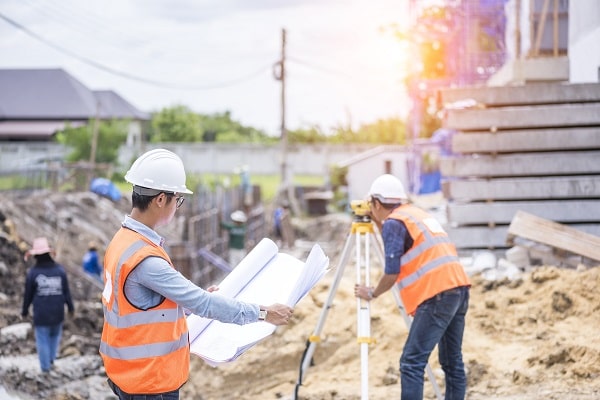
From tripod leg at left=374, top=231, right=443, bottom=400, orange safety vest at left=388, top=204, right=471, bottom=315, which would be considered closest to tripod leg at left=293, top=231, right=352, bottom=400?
tripod leg at left=374, top=231, right=443, bottom=400

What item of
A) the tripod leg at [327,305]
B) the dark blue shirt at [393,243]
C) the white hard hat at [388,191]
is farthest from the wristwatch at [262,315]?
the tripod leg at [327,305]

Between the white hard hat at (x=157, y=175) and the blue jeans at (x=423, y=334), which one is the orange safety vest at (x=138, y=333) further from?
the blue jeans at (x=423, y=334)

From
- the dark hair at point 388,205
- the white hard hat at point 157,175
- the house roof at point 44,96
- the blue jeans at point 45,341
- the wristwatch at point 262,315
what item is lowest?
the blue jeans at point 45,341

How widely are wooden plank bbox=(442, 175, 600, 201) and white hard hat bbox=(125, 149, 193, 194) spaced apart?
294 inches

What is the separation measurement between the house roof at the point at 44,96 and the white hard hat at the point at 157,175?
48.4 metres

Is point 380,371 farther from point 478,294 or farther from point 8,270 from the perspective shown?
point 8,270

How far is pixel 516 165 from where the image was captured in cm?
1084

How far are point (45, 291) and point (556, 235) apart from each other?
593 cm

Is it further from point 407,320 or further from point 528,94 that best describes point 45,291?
point 528,94

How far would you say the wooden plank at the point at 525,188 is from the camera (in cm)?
1068

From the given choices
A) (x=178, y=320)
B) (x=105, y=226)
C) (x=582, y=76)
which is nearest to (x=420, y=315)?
(x=178, y=320)

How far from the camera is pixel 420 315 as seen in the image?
18.0 ft

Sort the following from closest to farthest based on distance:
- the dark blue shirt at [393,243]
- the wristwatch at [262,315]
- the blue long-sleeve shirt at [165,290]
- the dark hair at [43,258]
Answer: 1. the blue long-sleeve shirt at [165,290]
2. the wristwatch at [262,315]
3. the dark blue shirt at [393,243]
4. the dark hair at [43,258]

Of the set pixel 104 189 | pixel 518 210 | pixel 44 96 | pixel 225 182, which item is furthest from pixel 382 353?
pixel 44 96
